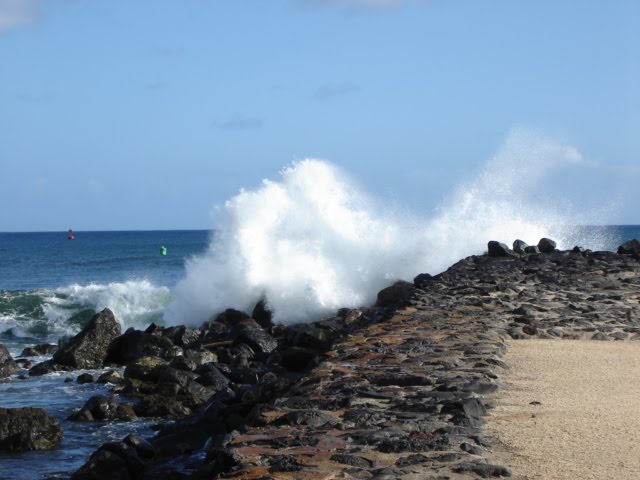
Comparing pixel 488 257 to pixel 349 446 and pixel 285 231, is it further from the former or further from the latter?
pixel 349 446

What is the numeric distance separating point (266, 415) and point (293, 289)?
50.2 ft

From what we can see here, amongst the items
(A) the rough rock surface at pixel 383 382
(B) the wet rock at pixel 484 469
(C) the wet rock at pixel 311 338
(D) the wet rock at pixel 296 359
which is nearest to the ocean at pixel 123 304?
(A) the rough rock surface at pixel 383 382

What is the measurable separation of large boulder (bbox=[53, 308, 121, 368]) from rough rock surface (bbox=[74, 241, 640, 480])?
1.86 meters

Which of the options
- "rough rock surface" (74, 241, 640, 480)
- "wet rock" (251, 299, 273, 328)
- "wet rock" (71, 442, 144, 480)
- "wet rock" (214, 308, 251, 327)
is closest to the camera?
"rough rock surface" (74, 241, 640, 480)

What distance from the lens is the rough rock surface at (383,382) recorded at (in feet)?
16.2

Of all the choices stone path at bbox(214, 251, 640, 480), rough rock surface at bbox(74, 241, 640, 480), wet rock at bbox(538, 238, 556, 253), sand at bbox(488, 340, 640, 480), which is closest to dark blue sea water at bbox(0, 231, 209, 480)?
rough rock surface at bbox(74, 241, 640, 480)

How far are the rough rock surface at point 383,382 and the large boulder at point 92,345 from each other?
186 centimetres

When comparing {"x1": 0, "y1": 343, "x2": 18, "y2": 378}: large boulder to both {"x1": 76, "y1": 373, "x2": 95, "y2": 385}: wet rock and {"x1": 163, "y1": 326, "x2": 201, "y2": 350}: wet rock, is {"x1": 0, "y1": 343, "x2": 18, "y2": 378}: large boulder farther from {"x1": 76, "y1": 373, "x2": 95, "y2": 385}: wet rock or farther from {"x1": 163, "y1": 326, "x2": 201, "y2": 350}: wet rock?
{"x1": 163, "y1": 326, "x2": 201, "y2": 350}: wet rock

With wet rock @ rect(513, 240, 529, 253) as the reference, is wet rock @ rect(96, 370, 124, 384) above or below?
below

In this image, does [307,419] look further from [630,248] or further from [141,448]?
[630,248]

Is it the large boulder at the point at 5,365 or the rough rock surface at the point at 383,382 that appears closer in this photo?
the rough rock surface at the point at 383,382

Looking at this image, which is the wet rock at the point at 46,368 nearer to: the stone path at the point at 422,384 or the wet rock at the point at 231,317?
the wet rock at the point at 231,317

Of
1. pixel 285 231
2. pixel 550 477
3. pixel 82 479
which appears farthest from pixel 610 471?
pixel 285 231

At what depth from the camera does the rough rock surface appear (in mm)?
4934
